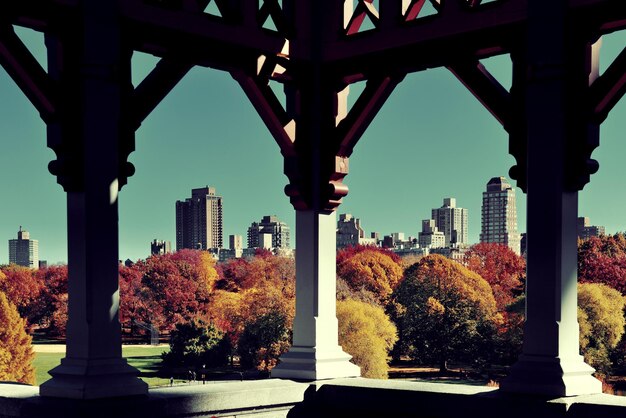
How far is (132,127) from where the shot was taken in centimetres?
594

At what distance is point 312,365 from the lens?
22.9ft

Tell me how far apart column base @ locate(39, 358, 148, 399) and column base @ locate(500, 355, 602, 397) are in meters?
2.31

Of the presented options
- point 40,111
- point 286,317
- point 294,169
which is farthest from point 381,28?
point 286,317

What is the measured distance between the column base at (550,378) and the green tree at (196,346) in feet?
120

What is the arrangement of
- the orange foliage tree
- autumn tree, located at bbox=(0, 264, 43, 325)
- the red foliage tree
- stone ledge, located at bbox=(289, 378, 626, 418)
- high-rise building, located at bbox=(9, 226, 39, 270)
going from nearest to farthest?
stone ledge, located at bbox=(289, 378, 626, 418) → the red foliage tree → autumn tree, located at bbox=(0, 264, 43, 325) → the orange foliage tree → high-rise building, located at bbox=(9, 226, 39, 270)

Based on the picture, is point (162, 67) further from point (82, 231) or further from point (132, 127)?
point (82, 231)

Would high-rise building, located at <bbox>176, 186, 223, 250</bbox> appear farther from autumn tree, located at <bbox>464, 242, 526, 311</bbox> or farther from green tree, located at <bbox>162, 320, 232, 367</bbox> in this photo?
green tree, located at <bbox>162, 320, 232, 367</bbox>

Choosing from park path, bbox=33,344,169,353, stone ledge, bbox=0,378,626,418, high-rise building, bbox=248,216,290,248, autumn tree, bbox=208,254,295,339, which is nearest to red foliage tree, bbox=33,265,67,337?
park path, bbox=33,344,169,353

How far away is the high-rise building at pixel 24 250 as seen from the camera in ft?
→ 407

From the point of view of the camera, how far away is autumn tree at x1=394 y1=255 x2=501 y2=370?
3944cm

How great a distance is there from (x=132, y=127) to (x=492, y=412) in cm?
284

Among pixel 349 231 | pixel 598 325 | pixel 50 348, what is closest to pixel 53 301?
pixel 50 348

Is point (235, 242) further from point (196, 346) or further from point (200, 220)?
point (196, 346)

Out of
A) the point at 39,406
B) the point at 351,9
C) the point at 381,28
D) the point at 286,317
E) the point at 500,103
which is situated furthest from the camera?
the point at 286,317
